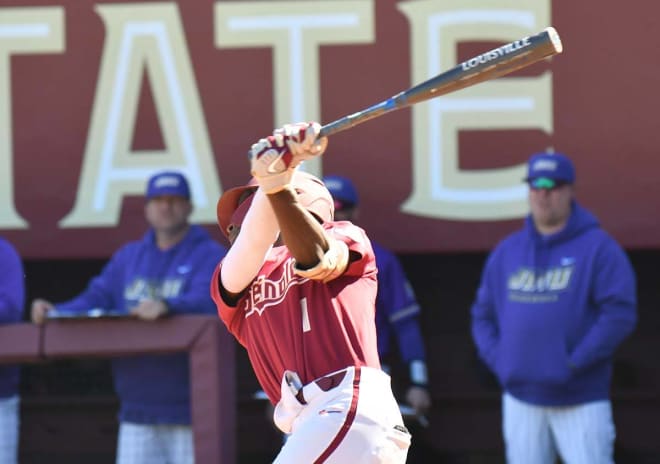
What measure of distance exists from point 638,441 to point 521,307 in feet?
4.00

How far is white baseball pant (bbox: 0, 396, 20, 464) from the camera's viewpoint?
5520 mm

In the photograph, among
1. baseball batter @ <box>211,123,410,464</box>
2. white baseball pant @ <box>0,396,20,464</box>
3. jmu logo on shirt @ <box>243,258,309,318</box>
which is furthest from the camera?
white baseball pant @ <box>0,396,20,464</box>

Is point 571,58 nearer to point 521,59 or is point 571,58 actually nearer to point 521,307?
point 521,307

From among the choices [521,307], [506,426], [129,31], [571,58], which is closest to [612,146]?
[571,58]

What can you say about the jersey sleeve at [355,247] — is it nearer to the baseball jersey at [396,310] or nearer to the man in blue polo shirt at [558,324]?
the man in blue polo shirt at [558,324]

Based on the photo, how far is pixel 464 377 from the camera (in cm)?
639

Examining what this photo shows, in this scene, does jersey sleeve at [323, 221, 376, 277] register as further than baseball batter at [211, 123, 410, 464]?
Yes

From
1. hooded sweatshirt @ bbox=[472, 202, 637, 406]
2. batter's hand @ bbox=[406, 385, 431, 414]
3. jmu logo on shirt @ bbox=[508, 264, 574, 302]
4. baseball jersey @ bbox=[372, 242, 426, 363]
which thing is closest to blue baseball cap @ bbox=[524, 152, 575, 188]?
hooded sweatshirt @ bbox=[472, 202, 637, 406]

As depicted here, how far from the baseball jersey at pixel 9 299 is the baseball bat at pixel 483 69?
296cm

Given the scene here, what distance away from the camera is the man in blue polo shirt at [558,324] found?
5.28 m

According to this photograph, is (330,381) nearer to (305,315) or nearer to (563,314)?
(305,315)

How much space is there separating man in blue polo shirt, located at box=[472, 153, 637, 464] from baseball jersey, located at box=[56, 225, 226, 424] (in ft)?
4.07

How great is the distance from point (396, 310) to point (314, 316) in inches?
106

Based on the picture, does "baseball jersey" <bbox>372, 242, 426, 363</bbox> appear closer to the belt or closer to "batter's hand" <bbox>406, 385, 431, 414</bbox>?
"batter's hand" <bbox>406, 385, 431, 414</bbox>
